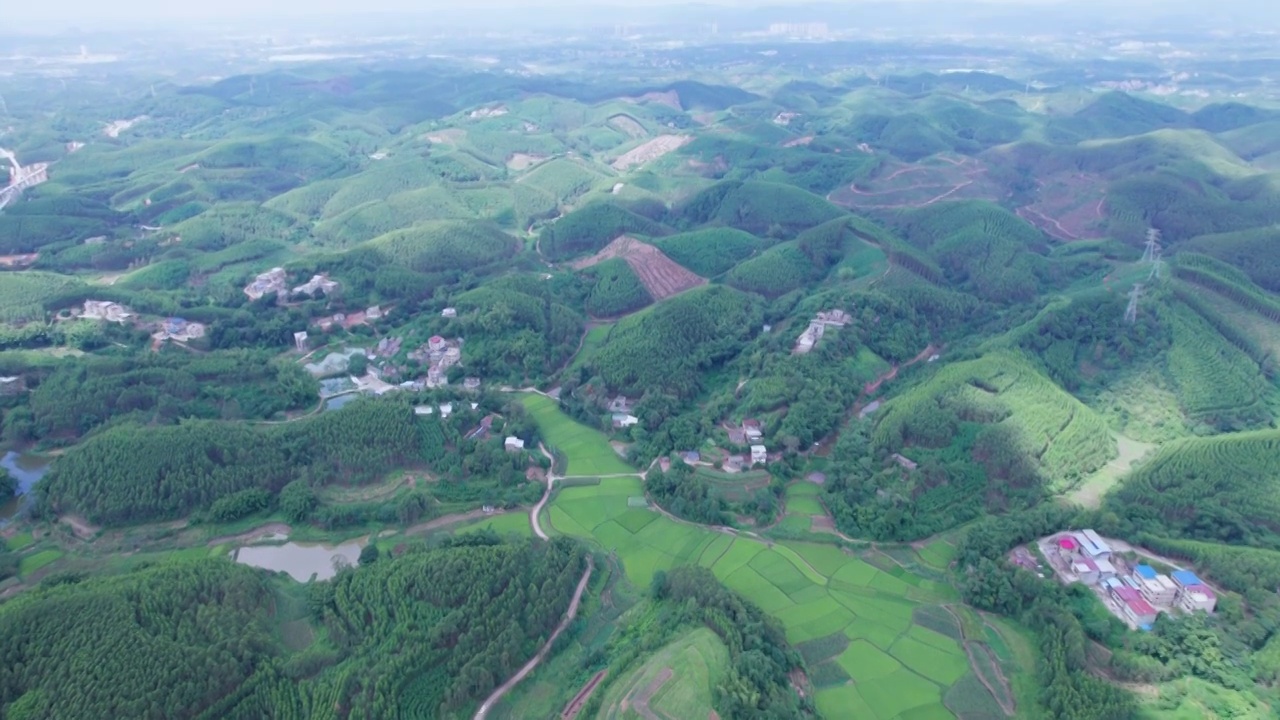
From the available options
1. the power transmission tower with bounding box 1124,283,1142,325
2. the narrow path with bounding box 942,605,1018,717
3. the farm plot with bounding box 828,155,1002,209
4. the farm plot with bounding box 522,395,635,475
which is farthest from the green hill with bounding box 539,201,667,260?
the narrow path with bounding box 942,605,1018,717

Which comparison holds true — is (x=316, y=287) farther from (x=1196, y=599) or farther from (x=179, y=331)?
Answer: (x=1196, y=599)

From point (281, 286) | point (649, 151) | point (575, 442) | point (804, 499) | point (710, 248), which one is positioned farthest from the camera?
point (649, 151)

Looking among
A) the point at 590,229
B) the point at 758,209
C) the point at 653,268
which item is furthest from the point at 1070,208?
the point at 590,229

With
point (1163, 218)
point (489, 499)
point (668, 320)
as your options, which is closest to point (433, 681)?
point (489, 499)

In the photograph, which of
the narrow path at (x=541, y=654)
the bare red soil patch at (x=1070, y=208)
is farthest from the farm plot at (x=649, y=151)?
the narrow path at (x=541, y=654)

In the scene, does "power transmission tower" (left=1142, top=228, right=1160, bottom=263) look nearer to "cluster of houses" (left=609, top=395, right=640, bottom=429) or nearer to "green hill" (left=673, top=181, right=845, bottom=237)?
"green hill" (left=673, top=181, right=845, bottom=237)

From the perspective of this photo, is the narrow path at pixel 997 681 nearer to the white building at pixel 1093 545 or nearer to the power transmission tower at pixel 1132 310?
the white building at pixel 1093 545

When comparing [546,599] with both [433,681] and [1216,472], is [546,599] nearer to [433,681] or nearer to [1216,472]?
[433,681]
